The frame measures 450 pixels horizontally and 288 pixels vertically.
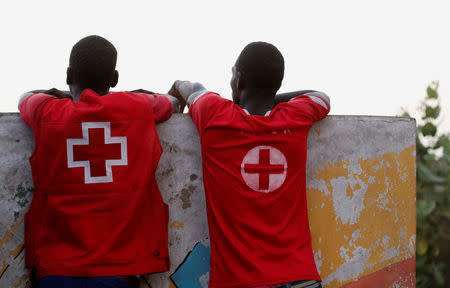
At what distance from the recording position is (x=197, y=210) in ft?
7.84

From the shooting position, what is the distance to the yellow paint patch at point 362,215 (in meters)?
2.62

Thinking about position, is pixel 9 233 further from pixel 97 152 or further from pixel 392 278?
pixel 392 278

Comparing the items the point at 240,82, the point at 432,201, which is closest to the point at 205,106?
the point at 240,82

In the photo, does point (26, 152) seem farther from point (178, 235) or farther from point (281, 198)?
point (281, 198)

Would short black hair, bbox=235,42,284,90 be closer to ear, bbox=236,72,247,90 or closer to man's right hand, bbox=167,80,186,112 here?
ear, bbox=236,72,247,90

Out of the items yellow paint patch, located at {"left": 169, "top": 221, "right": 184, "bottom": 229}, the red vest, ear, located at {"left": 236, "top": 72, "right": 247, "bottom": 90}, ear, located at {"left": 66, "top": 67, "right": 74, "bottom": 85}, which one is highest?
ear, located at {"left": 66, "top": 67, "right": 74, "bottom": 85}

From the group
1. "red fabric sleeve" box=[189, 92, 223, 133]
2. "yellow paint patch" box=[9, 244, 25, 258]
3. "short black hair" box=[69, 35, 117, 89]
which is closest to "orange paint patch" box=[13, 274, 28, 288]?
"yellow paint patch" box=[9, 244, 25, 258]

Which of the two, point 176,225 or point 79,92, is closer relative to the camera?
point 79,92

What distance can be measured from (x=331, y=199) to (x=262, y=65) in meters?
1.09

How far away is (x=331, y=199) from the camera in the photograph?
265 cm

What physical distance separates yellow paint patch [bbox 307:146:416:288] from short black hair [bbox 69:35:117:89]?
4.77 ft

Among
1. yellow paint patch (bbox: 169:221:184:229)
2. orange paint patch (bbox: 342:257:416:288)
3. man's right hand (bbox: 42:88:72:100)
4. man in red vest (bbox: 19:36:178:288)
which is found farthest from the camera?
orange paint patch (bbox: 342:257:416:288)

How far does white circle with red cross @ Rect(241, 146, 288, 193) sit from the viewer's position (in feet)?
6.50

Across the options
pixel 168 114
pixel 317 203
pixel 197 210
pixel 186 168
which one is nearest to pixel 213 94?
pixel 168 114
